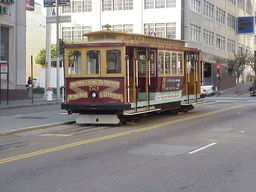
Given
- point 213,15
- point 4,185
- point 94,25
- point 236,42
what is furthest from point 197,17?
point 4,185

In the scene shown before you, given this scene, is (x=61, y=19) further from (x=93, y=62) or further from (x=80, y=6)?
(x=80, y=6)

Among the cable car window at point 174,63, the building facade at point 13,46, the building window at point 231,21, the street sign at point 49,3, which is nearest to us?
the cable car window at point 174,63

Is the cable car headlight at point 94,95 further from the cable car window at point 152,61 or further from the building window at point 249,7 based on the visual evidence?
the building window at point 249,7

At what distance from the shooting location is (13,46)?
Result: 113ft

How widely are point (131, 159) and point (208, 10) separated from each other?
56.5 meters

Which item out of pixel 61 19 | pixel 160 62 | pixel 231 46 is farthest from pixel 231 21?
pixel 160 62

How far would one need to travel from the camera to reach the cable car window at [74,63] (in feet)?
55.1

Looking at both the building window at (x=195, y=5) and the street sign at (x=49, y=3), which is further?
the building window at (x=195, y=5)

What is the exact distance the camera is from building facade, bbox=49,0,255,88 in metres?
54.9

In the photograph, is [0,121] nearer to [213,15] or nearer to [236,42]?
[213,15]

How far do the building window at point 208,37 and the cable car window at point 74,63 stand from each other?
47.3 m

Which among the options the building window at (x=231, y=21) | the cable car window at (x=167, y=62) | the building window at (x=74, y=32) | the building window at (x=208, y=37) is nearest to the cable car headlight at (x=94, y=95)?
the cable car window at (x=167, y=62)

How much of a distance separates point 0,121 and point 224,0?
59.0 m

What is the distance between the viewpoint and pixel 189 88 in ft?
69.7
